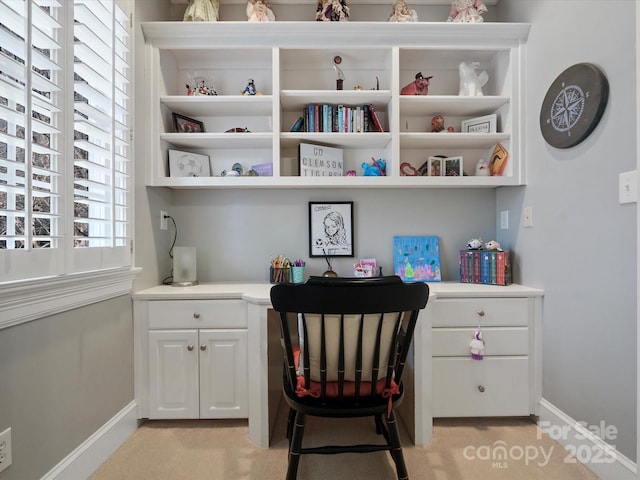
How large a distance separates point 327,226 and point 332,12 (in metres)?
1.34

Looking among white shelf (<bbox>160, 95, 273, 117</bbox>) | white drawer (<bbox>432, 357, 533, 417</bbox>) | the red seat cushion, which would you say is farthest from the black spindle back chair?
white shelf (<bbox>160, 95, 273, 117</bbox>)

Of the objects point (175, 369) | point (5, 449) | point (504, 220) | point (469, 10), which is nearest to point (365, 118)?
point (469, 10)

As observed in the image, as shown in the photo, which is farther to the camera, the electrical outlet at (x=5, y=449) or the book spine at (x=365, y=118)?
the book spine at (x=365, y=118)

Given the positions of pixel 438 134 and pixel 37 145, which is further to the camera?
pixel 438 134

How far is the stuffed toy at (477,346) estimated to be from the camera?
170cm

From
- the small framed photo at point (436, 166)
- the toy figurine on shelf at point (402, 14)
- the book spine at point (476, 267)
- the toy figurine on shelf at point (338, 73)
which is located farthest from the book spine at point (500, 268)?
the toy figurine on shelf at point (402, 14)

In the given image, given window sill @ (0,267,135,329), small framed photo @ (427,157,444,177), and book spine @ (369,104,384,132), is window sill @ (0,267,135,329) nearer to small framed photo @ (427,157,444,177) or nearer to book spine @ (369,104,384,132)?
book spine @ (369,104,384,132)

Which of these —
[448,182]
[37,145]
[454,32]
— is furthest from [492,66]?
[37,145]

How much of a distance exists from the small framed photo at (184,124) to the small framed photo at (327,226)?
3.01 feet

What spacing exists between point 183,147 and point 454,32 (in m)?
1.87

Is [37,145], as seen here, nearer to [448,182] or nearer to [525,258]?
[448,182]

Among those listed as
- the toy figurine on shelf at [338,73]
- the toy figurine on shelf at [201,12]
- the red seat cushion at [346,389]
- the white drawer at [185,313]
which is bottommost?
the red seat cushion at [346,389]

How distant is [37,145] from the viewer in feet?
3.60

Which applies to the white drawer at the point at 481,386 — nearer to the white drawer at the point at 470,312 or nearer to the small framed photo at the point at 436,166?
the white drawer at the point at 470,312
